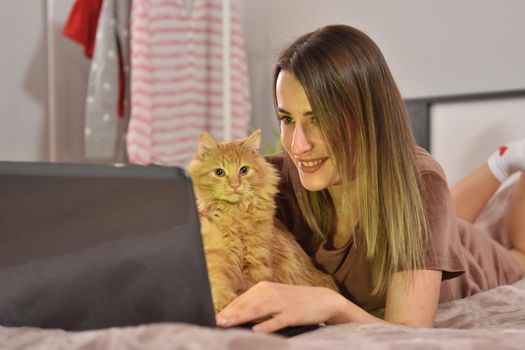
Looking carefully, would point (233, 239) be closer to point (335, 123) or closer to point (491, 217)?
point (335, 123)

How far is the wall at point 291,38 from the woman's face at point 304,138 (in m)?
1.42

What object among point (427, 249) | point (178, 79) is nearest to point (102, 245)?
point (427, 249)

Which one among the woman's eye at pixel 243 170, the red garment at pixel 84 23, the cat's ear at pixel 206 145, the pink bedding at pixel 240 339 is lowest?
the pink bedding at pixel 240 339

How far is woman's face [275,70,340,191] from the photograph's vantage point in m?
1.12

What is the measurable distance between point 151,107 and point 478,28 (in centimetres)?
143

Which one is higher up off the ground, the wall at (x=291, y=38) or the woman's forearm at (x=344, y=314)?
the wall at (x=291, y=38)

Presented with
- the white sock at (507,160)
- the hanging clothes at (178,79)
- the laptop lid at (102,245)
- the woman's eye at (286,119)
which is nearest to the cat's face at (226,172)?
the woman's eye at (286,119)

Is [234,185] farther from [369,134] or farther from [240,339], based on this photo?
[240,339]

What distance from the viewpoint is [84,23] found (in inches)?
119

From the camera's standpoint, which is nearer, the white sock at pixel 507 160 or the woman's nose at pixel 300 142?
the woman's nose at pixel 300 142

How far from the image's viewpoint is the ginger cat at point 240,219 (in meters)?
1.01

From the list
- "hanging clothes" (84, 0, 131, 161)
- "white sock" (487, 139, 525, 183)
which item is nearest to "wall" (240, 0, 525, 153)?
"white sock" (487, 139, 525, 183)

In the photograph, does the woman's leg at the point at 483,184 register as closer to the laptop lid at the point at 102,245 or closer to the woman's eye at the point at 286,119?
the woman's eye at the point at 286,119

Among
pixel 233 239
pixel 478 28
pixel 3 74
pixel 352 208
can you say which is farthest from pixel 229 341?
pixel 3 74
